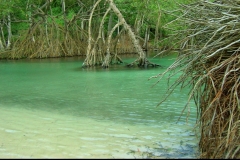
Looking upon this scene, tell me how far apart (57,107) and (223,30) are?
3862mm

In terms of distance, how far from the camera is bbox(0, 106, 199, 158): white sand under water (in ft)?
13.2

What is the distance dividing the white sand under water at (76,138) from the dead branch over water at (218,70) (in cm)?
73

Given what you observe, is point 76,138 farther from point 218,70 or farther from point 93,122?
point 218,70

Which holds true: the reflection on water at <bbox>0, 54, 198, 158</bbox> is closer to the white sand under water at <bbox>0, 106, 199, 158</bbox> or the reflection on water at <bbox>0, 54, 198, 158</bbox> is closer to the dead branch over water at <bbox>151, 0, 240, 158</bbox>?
the white sand under water at <bbox>0, 106, 199, 158</bbox>

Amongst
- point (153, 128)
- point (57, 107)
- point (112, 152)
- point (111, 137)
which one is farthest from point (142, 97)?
point (112, 152)

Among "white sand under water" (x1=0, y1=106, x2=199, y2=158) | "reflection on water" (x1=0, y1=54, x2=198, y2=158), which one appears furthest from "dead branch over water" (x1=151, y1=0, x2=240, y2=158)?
"white sand under water" (x1=0, y1=106, x2=199, y2=158)

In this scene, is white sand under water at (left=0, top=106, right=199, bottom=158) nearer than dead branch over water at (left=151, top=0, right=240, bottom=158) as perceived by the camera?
No

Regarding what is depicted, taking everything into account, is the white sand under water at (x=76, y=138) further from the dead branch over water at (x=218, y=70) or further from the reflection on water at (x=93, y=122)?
the dead branch over water at (x=218, y=70)

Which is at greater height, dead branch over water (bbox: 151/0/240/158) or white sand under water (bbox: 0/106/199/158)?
dead branch over water (bbox: 151/0/240/158)

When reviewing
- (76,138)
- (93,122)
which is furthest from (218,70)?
(93,122)

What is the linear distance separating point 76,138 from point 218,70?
1841mm

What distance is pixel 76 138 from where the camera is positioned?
15.1 ft

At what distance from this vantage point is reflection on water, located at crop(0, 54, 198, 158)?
4.09m

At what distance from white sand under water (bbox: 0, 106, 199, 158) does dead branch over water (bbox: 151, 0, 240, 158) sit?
731 millimetres
